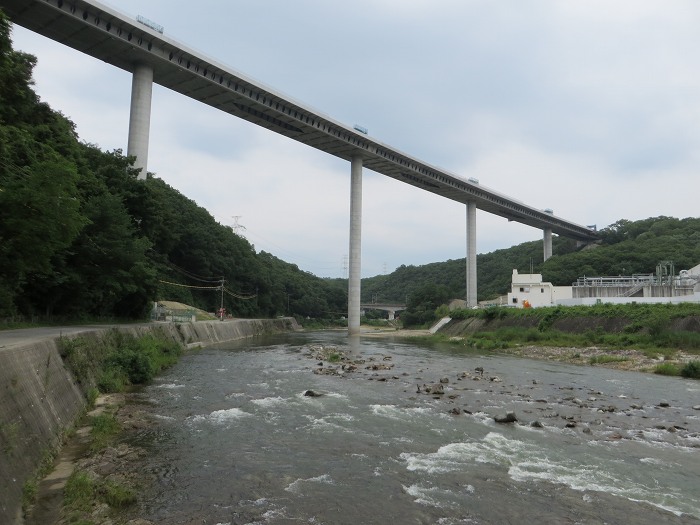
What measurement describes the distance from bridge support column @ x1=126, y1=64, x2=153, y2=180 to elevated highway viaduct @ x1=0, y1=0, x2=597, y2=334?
97 millimetres

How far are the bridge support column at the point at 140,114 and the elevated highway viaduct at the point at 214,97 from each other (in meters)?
0.10

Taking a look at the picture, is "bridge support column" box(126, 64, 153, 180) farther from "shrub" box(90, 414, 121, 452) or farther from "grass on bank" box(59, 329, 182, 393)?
"shrub" box(90, 414, 121, 452)

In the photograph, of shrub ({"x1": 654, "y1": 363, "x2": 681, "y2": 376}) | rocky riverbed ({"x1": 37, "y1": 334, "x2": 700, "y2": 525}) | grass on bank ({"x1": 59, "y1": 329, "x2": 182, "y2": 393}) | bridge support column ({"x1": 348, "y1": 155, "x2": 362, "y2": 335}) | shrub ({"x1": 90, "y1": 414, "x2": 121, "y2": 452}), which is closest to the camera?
rocky riverbed ({"x1": 37, "y1": 334, "x2": 700, "y2": 525})

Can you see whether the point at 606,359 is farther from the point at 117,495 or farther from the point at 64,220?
the point at 64,220

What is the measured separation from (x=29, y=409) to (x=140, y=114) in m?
46.7

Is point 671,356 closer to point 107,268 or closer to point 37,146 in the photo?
point 107,268

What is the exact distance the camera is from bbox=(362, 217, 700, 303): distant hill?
103 meters

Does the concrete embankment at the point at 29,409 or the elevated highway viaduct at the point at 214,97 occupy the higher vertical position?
the elevated highway viaduct at the point at 214,97

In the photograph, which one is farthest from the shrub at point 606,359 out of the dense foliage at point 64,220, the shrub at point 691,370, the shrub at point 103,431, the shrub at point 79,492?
the shrub at point 79,492

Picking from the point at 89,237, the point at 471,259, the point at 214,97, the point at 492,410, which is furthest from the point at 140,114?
the point at 471,259

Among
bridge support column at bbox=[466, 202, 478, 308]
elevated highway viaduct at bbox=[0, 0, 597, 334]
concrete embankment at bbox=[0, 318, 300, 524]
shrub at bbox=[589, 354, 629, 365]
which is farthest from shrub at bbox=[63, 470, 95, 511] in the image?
bridge support column at bbox=[466, 202, 478, 308]

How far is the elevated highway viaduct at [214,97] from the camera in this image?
45.0m

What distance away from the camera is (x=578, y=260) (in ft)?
355

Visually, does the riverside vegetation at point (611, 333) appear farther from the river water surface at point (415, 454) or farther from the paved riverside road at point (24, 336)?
the paved riverside road at point (24, 336)
